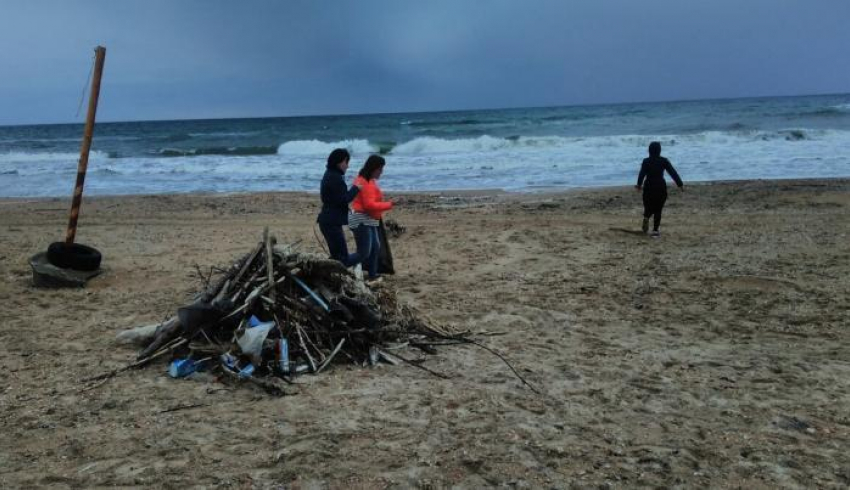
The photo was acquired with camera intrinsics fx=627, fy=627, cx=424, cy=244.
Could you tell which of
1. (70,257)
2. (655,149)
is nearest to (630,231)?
(655,149)

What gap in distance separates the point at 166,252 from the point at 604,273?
5.96 metres

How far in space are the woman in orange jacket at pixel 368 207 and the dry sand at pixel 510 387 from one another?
776 mm

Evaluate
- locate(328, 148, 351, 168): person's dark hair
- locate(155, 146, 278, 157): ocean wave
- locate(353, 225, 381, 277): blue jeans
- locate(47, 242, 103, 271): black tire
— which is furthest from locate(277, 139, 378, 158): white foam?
locate(328, 148, 351, 168): person's dark hair

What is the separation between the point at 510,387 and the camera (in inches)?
167

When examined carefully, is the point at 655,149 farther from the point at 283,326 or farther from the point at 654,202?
the point at 283,326

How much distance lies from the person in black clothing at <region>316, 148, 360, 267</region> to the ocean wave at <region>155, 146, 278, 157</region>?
28.2 metres

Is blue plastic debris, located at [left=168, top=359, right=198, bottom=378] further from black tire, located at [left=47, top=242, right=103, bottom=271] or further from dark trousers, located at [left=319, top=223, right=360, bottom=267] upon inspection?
black tire, located at [left=47, top=242, right=103, bottom=271]

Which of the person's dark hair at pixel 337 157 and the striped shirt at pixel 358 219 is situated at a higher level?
the person's dark hair at pixel 337 157

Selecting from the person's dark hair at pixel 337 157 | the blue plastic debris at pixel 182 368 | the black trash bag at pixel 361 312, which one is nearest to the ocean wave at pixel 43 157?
the person's dark hair at pixel 337 157

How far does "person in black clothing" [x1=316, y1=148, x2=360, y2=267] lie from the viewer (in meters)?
5.96

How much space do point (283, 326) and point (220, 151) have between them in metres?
32.0

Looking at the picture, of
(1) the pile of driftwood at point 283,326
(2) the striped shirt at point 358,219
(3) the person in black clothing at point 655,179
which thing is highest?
(3) the person in black clothing at point 655,179

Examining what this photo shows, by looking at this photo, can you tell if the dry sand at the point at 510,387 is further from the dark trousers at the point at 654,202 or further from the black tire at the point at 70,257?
the dark trousers at the point at 654,202

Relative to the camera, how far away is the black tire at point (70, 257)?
22.7 ft
